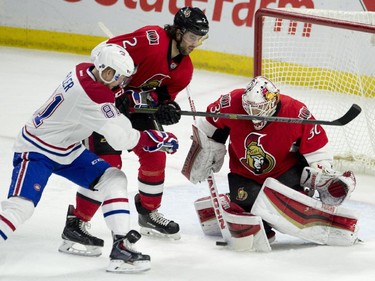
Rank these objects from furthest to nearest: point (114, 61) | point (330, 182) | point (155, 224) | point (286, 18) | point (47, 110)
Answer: point (286, 18) < point (155, 224) < point (330, 182) < point (47, 110) < point (114, 61)

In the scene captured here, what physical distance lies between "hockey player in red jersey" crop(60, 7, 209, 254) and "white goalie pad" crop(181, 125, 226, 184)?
0.46ft

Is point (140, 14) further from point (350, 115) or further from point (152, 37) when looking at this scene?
point (350, 115)

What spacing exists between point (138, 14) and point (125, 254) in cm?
441

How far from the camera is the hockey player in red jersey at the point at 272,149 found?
402 centimetres

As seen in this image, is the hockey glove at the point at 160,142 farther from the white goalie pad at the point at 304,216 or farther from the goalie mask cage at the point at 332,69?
the goalie mask cage at the point at 332,69

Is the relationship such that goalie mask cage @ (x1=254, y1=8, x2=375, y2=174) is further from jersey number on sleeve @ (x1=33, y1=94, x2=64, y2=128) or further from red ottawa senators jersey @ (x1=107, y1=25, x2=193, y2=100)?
jersey number on sleeve @ (x1=33, y1=94, x2=64, y2=128)

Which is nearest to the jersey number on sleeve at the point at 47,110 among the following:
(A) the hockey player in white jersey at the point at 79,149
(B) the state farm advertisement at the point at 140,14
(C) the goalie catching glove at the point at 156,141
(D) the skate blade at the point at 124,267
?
(A) the hockey player in white jersey at the point at 79,149

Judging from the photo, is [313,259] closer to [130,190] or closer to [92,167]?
[92,167]

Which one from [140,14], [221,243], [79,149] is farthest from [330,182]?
[140,14]

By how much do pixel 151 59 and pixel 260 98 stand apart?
1.70 ft

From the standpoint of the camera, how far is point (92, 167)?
12.5ft

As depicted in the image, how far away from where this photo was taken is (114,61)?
3.65 meters

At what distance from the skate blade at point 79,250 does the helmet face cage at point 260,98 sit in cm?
82

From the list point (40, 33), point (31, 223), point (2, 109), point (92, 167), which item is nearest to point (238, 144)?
point (92, 167)
